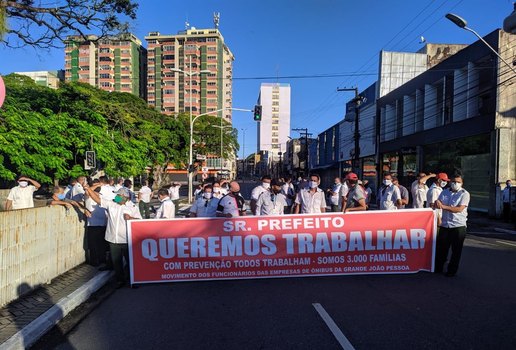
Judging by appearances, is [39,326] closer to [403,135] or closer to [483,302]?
[483,302]

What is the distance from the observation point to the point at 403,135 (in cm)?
3103

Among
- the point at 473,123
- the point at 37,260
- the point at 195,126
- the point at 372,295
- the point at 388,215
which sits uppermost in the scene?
the point at 195,126

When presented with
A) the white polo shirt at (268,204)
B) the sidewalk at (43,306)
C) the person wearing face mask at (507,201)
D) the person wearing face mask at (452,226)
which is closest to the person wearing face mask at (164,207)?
the sidewalk at (43,306)

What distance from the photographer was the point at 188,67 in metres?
103

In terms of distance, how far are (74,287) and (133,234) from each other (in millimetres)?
1170

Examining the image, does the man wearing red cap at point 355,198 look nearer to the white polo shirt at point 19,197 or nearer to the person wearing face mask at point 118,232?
the person wearing face mask at point 118,232

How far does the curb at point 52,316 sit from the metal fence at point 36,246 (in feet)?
2.24

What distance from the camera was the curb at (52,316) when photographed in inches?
164

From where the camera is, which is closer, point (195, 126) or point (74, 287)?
point (74, 287)

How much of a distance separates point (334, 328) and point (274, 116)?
520ft

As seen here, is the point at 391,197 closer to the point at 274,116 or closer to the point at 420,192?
the point at 420,192

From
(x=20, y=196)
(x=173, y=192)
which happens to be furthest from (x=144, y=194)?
(x=20, y=196)

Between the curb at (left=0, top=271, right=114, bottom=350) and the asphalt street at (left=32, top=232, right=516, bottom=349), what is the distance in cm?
14

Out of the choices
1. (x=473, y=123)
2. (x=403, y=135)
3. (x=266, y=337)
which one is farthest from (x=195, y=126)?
(x=266, y=337)
